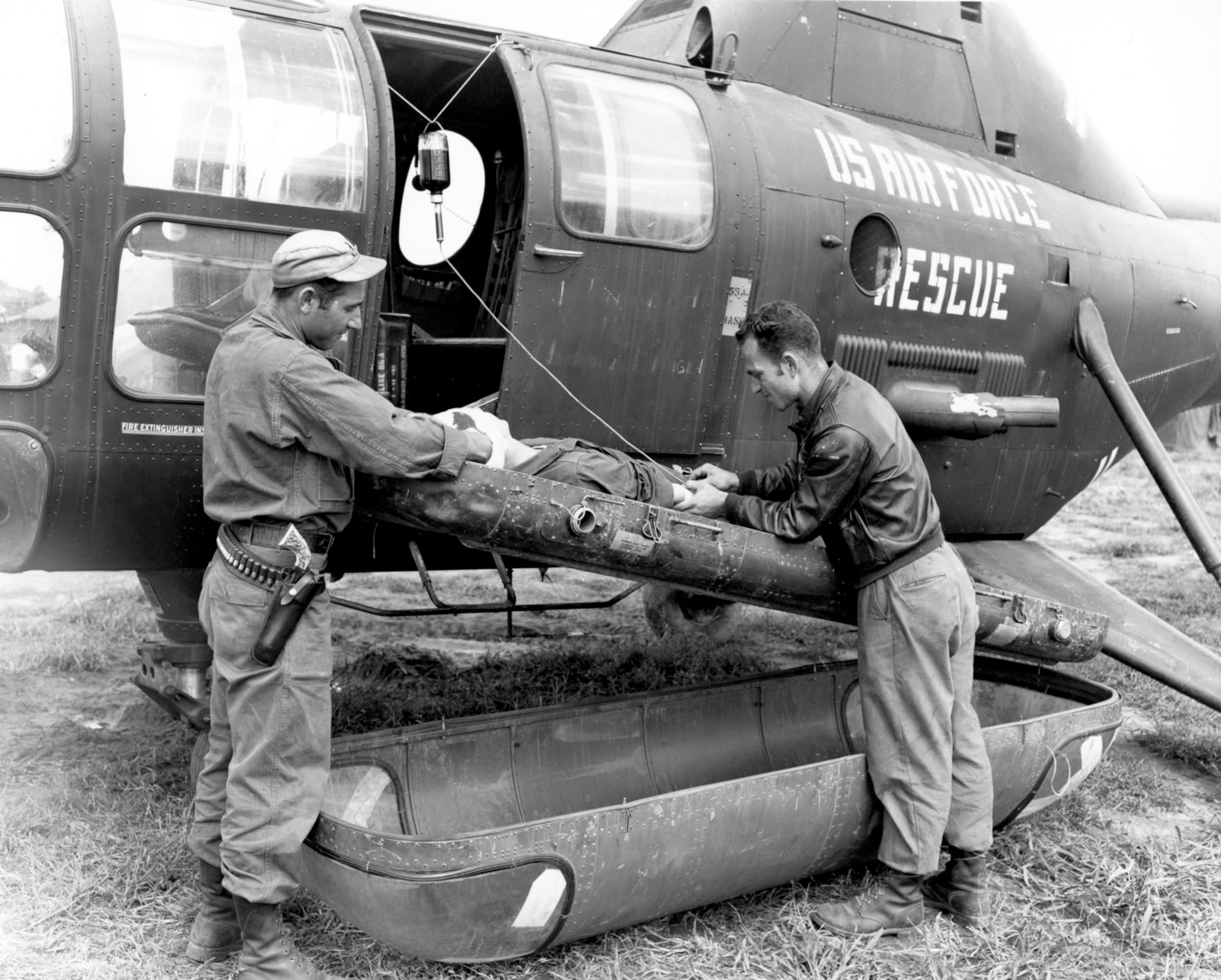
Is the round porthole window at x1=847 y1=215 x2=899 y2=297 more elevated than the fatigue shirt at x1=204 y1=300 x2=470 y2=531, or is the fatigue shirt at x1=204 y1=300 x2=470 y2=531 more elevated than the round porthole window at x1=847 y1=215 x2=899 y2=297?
the round porthole window at x1=847 y1=215 x2=899 y2=297

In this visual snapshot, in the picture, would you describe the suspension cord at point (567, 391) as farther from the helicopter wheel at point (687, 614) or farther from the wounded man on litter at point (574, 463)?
the helicopter wheel at point (687, 614)

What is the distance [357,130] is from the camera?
3998 mm

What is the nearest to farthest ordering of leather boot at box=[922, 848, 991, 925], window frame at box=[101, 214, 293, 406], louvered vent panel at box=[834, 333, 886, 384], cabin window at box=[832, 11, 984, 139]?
window frame at box=[101, 214, 293, 406]
leather boot at box=[922, 848, 991, 925]
louvered vent panel at box=[834, 333, 886, 384]
cabin window at box=[832, 11, 984, 139]

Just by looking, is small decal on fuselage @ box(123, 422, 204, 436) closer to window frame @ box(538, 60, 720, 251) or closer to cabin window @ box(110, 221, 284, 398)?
cabin window @ box(110, 221, 284, 398)

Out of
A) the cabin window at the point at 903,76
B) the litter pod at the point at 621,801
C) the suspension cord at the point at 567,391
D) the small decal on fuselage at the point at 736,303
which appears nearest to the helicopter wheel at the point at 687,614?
the litter pod at the point at 621,801

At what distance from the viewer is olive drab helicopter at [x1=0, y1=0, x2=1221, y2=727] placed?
3.66 metres

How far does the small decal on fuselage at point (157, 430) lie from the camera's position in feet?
12.4

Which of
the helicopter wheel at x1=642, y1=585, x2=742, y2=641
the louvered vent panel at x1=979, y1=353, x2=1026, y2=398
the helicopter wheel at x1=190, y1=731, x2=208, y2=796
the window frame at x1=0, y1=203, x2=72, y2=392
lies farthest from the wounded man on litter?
the helicopter wheel at x1=642, y1=585, x2=742, y2=641

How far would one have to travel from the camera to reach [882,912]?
3.86 metres

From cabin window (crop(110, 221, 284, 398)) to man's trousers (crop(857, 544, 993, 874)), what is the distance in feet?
7.37

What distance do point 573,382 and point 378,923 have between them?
2.04 metres

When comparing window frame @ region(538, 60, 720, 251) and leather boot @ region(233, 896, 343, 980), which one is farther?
window frame @ region(538, 60, 720, 251)

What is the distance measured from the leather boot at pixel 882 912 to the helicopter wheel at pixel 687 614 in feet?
8.80

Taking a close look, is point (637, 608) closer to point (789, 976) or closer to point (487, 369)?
point (487, 369)
